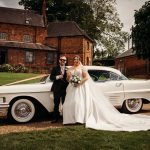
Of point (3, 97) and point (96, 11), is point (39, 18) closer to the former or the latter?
point (96, 11)

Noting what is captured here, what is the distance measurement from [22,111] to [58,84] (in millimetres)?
1241

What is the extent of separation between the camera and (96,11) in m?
64.1

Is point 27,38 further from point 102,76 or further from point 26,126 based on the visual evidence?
point 26,126

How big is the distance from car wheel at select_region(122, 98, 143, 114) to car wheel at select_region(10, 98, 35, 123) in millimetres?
3070

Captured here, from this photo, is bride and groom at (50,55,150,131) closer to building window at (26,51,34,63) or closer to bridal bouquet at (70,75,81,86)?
bridal bouquet at (70,75,81,86)

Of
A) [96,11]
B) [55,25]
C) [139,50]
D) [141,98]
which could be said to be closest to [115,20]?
[96,11]

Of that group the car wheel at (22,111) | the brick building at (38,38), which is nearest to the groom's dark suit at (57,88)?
the car wheel at (22,111)

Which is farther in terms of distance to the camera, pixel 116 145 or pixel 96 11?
pixel 96 11

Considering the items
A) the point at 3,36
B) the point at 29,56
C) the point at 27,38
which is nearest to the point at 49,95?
the point at 29,56

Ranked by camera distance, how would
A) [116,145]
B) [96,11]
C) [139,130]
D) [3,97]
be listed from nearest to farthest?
[116,145], [139,130], [3,97], [96,11]

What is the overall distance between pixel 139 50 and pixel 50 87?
33.0 meters

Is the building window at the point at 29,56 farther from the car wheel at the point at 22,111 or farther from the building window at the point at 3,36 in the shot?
the car wheel at the point at 22,111

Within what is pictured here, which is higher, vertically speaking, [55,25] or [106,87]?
[55,25]

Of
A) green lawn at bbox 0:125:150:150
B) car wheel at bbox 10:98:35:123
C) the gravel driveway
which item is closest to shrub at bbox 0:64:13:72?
the gravel driveway
